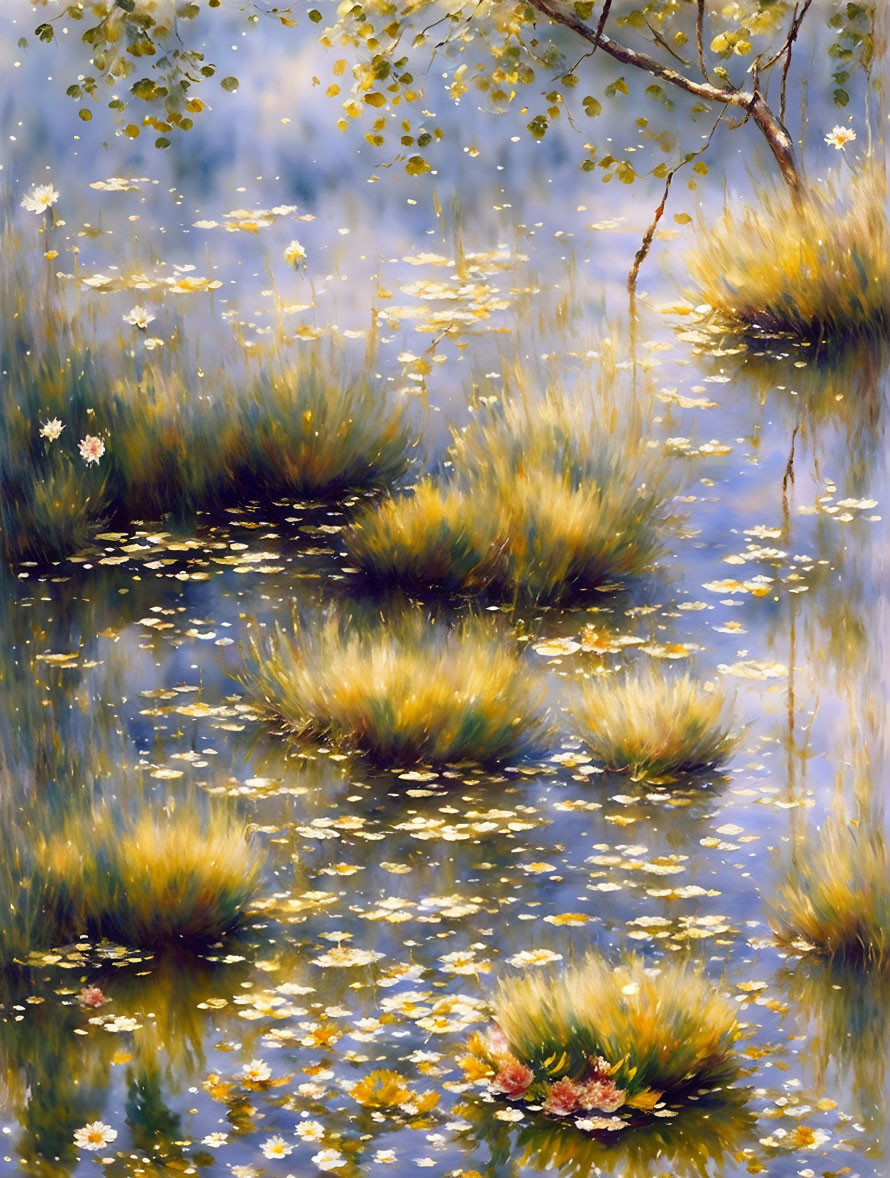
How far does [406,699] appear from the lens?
2721 millimetres

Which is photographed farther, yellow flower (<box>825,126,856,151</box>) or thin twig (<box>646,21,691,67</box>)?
thin twig (<box>646,21,691,67</box>)

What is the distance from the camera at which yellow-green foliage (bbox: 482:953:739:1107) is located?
2.19 meters

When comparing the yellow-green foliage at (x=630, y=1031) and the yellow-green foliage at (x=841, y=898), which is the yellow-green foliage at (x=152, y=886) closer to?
the yellow-green foliage at (x=630, y=1031)

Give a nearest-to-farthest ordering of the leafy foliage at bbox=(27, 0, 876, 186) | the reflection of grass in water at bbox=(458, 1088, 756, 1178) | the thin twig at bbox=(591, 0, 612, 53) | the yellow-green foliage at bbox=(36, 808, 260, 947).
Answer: the reflection of grass in water at bbox=(458, 1088, 756, 1178)
the yellow-green foliage at bbox=(36, 808, 260, 947)
the leafy foliage at bbox=(27, 0, 876, 186)
the thin twig at bbox=(591, 0, 612, 53)

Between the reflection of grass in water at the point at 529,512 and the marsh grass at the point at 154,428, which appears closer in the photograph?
the marsh grass at the point at 154,428

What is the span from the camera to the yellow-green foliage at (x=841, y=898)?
2.32 meters

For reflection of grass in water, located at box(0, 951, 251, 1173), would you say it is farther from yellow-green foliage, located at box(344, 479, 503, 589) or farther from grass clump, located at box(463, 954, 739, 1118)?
yellow-green foliage, located at box(344, 479, 503, 589)

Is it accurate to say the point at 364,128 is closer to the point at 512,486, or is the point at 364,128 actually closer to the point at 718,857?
the point at 512,486

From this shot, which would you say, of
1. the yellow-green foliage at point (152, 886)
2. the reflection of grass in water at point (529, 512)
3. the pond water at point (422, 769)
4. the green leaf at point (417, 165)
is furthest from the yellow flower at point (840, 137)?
the yellow-green foliage at point (152, 886)

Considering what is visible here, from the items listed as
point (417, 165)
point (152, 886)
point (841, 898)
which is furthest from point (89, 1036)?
point (417, 165)

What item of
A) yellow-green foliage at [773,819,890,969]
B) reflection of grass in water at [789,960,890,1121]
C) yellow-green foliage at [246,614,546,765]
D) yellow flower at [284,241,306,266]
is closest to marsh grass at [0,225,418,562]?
yellow flower at [284,241,306,266]

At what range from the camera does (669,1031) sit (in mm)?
2199

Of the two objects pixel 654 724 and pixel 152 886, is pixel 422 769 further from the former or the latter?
pixel 152 886

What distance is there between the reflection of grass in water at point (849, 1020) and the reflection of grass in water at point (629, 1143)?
16 centimetres
